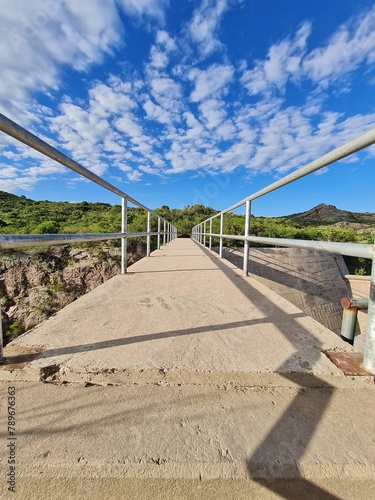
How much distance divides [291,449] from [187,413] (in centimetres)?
30

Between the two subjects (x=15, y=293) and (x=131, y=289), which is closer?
(x=131, y=289)

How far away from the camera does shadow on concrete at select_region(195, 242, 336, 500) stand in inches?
22.0

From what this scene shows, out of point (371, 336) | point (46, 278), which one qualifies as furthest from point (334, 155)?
point (46, 278)

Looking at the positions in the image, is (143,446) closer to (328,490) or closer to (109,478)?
(109,478)

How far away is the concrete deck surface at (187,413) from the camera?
22.5 inches

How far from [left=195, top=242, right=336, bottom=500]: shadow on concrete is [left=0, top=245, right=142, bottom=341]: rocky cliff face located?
18.8 feet

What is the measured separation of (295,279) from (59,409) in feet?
33.6

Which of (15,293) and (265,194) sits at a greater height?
(265,194)

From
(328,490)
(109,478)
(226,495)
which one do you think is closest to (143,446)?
(109,478)

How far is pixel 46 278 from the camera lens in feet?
19.9

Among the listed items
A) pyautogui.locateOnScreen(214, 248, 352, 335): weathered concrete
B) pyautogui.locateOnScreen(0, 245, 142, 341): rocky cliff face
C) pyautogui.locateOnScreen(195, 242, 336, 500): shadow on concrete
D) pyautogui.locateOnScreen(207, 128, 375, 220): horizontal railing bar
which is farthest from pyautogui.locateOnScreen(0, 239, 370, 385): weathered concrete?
pyautogui.locateOnScreen(214, 248, 352, 335): weathered concrete

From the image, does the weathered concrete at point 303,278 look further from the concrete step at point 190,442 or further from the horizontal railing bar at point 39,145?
the concrete step at point 190,442

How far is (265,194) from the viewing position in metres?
2.39

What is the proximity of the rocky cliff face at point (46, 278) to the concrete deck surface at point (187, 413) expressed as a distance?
5.06 m
